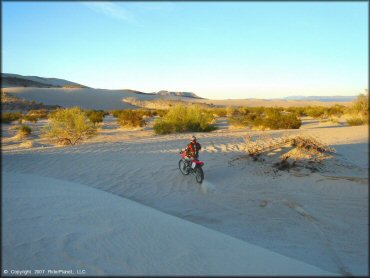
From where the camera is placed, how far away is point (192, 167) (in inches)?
376

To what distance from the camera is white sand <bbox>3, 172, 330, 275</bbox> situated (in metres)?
3.19

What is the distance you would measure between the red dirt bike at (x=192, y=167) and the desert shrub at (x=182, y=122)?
461 inches

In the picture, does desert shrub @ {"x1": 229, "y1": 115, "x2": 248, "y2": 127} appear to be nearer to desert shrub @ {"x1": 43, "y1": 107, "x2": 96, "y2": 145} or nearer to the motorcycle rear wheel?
desert shrub @ {"x1": 43, "y1": 107, "x2": 96, "y2": 145}

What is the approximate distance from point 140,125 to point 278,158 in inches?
742

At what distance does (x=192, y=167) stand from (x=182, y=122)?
13.7m

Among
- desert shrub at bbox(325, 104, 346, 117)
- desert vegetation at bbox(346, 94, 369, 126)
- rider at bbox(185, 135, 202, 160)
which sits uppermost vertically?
desert vegetation at bbox(346, 94, 369, 126)

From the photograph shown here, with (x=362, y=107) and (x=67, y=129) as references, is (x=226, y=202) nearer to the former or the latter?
(x=362, y=107)

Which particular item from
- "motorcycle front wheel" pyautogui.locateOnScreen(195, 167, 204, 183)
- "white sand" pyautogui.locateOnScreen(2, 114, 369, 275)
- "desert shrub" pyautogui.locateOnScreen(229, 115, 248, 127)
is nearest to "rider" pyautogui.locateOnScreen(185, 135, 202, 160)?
"motorcycle front wheel" pyautogui.locateOnScreen(195, 167, 204, 183)

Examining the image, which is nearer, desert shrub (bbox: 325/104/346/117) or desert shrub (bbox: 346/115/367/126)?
desert shrub (bbox: 346/115/367/126)

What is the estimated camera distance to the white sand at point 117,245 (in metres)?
3.19

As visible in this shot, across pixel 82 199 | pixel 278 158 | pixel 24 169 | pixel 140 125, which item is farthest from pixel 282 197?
pixel 140 125

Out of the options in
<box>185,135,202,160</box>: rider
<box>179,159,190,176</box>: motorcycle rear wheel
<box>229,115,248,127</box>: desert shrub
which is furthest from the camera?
<box>229,115,248,127</box>: desert shrub

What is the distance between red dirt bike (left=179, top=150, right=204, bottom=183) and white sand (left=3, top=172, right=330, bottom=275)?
408 centimetres

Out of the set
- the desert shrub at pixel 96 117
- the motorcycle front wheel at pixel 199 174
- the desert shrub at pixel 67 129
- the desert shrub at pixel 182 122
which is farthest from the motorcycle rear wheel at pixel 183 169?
Answer: the desert shrub at pixel 96 117
